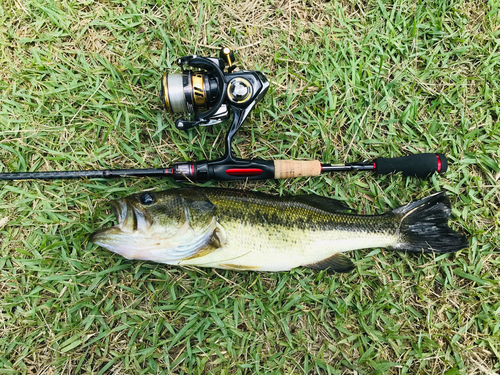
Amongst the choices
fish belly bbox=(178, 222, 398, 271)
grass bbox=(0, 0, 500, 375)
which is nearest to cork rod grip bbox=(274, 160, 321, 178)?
grass bbox=(0, 0, 500, 375)

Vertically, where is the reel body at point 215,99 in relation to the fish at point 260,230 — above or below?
above

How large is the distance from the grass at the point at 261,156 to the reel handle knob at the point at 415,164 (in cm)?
19

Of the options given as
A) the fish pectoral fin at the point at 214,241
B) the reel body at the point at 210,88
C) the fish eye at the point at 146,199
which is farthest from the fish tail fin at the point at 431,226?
the fish eye at the point at 146,199

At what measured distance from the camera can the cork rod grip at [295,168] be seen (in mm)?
2758

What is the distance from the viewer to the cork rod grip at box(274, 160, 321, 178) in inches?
109

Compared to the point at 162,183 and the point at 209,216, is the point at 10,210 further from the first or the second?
the point at 209,216

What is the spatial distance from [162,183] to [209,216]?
72 centimetres

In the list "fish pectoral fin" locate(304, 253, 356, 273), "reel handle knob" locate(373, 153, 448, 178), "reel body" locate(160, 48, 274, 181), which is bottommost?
"fish pectoral fin" locate(304, 253, 356, 273)

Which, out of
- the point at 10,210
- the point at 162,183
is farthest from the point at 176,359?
the point at 10,210

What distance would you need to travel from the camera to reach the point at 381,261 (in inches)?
121

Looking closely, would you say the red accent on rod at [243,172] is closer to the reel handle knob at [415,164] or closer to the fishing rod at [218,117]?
the fishing rod at [218,117]

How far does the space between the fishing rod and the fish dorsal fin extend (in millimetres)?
213

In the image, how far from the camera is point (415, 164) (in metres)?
2.95

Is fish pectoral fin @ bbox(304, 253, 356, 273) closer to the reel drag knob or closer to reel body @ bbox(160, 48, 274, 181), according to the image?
reel body @ bbox(160, 48, 274, 181)
